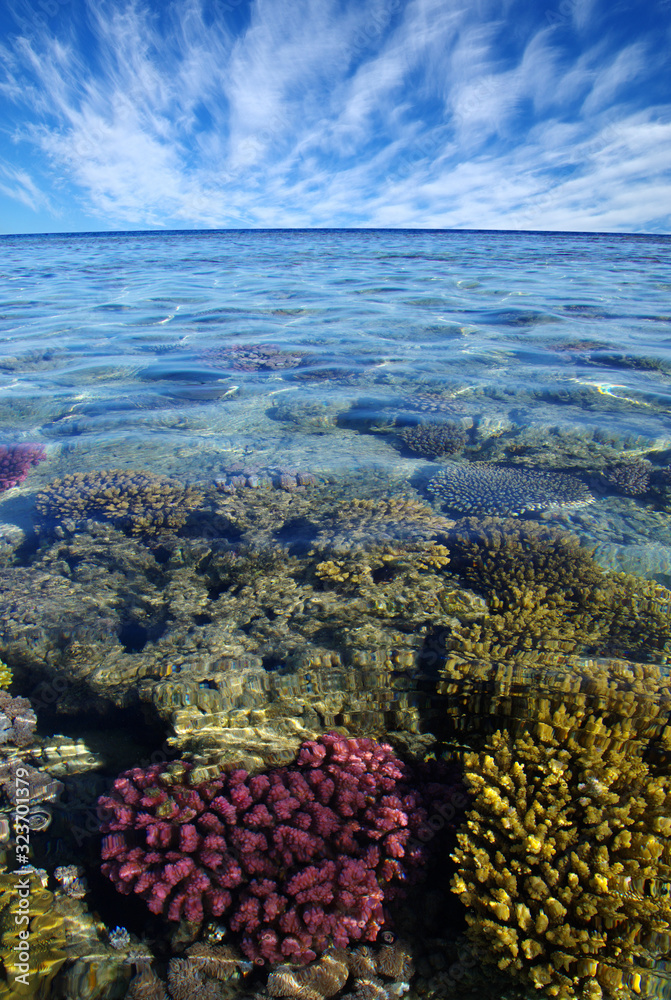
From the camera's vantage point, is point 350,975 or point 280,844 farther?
point 280,844

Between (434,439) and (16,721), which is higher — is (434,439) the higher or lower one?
the higher one

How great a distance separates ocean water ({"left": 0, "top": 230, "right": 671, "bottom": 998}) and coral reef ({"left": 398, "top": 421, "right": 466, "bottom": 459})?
0.14 feet

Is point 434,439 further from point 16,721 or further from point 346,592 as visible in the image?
point 16,721

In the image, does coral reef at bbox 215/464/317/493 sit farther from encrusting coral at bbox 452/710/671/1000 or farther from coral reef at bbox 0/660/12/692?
encrusting coral at bbox 452/710/671/1000

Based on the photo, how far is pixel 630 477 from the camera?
197 inches

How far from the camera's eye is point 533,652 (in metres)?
2.81

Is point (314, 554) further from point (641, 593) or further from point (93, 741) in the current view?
point (641, 593)

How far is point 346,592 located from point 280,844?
5.14ft

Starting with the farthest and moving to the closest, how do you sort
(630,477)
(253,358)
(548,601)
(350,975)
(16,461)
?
(253,358), (16,461), (630,477), (548,601), (350,975)

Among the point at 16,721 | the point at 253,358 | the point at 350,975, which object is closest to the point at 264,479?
the point at 16,721

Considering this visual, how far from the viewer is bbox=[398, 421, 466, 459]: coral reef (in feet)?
19.0

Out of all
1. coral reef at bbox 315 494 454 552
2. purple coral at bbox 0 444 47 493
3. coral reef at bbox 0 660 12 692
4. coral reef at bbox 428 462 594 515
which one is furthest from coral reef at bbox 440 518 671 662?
purple coral at bbox 0 444 47 493

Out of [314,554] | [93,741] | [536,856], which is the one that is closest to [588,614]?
[536,856]

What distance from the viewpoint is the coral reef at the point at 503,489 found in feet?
14.9
